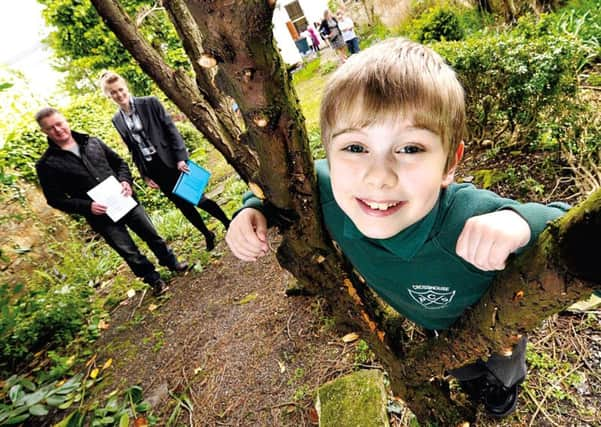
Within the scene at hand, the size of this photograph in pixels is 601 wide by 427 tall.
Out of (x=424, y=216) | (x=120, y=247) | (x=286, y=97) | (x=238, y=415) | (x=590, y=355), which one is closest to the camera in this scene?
(x=286, y=97)

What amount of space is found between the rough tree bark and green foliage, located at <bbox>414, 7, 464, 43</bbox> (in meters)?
5.27

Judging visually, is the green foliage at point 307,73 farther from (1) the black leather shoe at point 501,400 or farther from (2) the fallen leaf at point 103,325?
(1) the black leather shoe at point 501,400

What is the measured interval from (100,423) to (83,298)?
7.53ft

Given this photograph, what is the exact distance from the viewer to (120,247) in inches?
131

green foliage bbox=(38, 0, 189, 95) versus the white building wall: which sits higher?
green foliage bbox=(38, 0, 189, 95)

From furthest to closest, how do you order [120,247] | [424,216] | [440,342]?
[120,247] → [440,342] → [424,216]

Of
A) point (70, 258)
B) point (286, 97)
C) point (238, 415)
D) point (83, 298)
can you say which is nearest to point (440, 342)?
point (286, 97)

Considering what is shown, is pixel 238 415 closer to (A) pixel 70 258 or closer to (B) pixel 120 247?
(B) pixel 120 247

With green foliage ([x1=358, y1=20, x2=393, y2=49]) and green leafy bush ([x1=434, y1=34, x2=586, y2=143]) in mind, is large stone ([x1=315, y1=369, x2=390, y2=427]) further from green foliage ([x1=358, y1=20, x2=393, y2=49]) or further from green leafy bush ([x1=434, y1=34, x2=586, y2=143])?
green foliage ([x1=358, y1=20, x2=393, y2=49])

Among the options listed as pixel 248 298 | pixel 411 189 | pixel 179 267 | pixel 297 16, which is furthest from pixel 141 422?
pixel 297 16

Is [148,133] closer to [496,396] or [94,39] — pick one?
[496,396]

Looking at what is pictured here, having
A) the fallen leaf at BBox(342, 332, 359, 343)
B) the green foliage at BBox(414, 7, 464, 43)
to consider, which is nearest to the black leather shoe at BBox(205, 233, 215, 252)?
the fallen leaf at BBox(342, 332, 359, 343)

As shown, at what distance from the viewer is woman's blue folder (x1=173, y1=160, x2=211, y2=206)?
323 cm

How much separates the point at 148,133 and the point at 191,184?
27.8 inches
